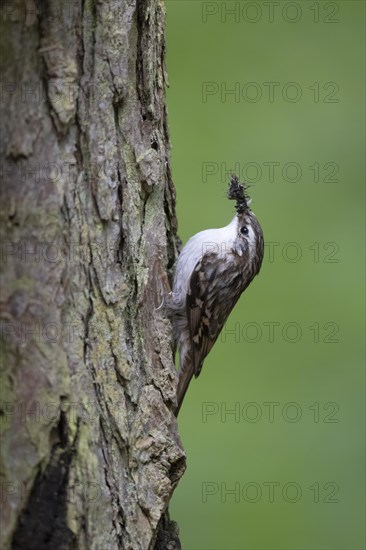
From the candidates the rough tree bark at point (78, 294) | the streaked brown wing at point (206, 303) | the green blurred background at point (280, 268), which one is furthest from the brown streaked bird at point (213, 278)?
the green blurred background at point (280, 268)

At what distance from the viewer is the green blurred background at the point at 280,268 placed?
5.31 metres

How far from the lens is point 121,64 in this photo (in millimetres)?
2965

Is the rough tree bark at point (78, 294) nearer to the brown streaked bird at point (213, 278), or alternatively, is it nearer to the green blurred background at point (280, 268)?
the brown streaked bird at point (213, 278)

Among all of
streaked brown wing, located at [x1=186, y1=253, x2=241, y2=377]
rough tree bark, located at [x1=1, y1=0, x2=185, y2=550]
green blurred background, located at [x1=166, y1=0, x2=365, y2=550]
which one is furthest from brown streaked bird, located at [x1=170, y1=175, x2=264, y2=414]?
green blurred background, located at [x1=166, y1=0, x2=365, y2=550]

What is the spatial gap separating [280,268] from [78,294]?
137 inches

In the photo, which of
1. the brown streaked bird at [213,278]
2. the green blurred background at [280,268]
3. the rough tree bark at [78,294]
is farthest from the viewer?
the green blurred background at [280,268]

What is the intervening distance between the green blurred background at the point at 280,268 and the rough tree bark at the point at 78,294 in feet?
7.83

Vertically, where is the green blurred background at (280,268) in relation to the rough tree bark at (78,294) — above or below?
above

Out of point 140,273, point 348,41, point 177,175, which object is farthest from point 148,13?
point 348,41

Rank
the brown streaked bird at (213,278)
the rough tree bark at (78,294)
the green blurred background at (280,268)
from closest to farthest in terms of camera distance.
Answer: the rough tree bark at (78,294), the brown streaked bird at (213,278), the green blurred background at (280,268)

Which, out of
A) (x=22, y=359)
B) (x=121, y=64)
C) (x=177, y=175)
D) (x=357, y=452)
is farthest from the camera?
(x=177, y=175)

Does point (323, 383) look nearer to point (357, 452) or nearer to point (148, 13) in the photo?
point (357, 452)

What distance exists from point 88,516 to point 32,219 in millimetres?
914

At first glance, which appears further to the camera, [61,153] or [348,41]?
[348,41]
